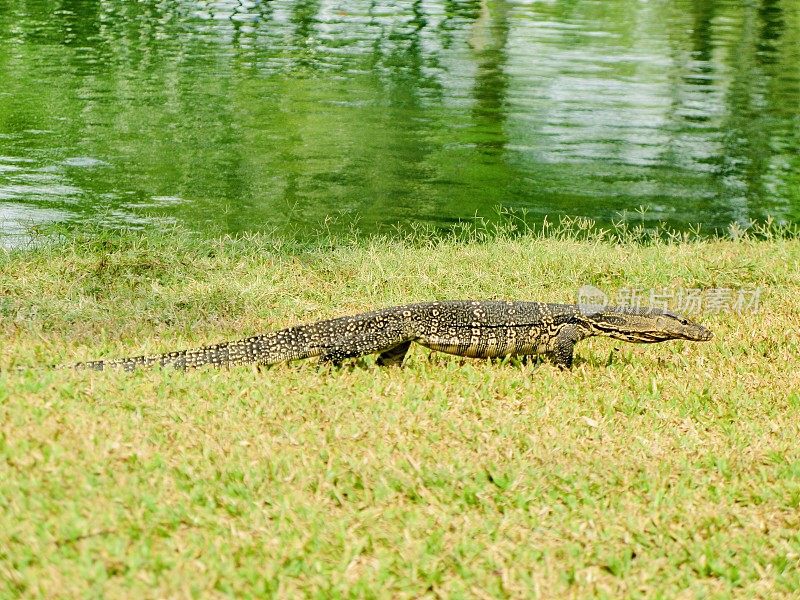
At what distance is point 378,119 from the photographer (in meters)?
23.2

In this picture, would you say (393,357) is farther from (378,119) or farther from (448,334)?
(378,119)

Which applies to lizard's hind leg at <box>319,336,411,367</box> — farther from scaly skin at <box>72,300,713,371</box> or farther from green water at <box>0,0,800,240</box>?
green water at <box>0,0,800,240</box>

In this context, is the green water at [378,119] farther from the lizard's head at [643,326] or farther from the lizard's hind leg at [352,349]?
the lizard's head at [643,326]

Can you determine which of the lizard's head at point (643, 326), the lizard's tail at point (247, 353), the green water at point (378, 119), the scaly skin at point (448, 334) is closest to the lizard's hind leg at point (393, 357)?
the scaly skin at point (448, 334)

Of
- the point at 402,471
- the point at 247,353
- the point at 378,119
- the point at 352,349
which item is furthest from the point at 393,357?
the point at 378,119

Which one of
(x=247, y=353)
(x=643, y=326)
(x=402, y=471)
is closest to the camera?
(x=402, y=471)

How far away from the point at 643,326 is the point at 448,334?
60.0 inches

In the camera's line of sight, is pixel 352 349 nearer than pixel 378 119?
Yes

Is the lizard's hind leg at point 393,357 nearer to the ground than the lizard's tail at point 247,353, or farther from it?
nearer to the ground

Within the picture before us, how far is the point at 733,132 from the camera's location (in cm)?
2347

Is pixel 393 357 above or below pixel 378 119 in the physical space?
above

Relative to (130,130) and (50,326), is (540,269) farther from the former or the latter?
(130,130)

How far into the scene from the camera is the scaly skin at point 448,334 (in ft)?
24.6

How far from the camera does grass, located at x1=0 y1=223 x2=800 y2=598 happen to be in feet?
15.9
